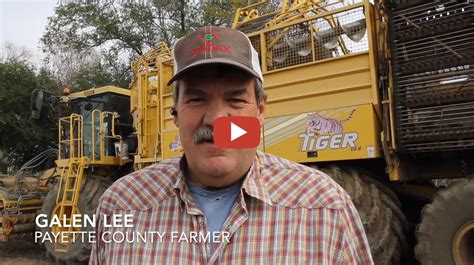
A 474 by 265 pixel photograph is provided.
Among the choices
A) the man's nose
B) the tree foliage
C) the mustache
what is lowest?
the mustache

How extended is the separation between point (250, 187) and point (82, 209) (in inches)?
262

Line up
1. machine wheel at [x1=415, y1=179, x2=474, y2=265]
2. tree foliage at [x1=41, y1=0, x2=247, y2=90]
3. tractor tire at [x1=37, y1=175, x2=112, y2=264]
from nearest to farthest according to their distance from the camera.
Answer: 1. machine wheel at [x1=415, y1=179, x2=474, y2=265]
2. tractor tire at [x1=37, y1=175, x2=112, y2=264]
3. tree foliage at [x1=41, y1=0, x2=247, y2=90]

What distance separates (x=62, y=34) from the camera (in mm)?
21891

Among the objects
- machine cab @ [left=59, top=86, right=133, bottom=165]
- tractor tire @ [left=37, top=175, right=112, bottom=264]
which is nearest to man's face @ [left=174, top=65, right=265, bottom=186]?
tractor tire @ [left=37, top=175, right=112, bottom=264]

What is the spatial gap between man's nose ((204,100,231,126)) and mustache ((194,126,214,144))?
0.07 ft

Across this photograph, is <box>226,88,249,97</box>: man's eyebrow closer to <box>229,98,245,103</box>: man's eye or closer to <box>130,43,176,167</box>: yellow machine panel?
<box>229,98,245,103</box>: man's eye

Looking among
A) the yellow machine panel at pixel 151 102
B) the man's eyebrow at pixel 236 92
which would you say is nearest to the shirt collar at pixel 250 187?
the man's eyebrow at pixel 236 92

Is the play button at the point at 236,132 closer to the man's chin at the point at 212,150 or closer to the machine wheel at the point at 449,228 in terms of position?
the man's chin at the point at 212,150

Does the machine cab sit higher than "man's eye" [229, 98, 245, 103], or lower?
higher

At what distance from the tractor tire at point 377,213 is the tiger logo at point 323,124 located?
1.34 ft

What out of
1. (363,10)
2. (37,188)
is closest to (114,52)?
(37,188)

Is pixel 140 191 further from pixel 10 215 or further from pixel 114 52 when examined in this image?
pixel 114 52

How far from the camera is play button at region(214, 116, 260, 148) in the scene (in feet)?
4.47

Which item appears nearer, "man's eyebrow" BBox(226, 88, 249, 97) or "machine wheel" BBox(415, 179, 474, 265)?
"man's eyebrow" BBox(226, 88, 249, 97)
